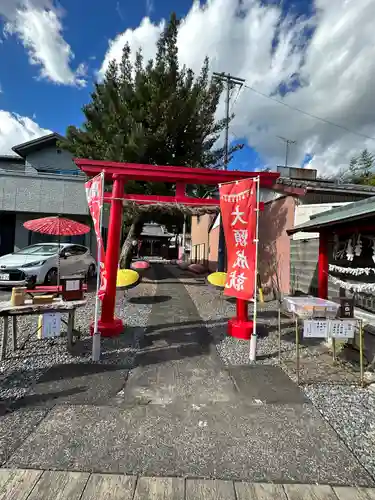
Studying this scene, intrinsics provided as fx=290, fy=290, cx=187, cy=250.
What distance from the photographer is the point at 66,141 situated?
13.7 meters

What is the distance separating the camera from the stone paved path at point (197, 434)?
2328mm

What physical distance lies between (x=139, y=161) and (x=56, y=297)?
765cm

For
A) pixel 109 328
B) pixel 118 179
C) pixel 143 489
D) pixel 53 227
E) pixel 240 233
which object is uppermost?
pixel 118 179

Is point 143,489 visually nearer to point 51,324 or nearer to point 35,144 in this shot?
point 51,324

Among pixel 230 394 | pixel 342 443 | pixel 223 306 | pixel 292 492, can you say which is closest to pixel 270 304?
pixel 223 306

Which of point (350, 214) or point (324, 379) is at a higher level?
point (350, 214)

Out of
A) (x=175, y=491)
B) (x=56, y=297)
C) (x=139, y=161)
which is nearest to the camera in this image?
(x=175, y=491)

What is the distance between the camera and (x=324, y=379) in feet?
13.1

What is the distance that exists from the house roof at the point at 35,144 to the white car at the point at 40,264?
31.8 feet

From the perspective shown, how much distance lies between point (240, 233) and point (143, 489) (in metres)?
3.81

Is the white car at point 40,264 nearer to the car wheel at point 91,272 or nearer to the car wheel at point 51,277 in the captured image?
the car wheel at point 51,277

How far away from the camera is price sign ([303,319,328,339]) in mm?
3965

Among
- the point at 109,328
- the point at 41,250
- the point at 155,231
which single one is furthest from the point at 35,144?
the point at 155,231

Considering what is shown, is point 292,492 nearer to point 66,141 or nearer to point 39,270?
point 39,270
